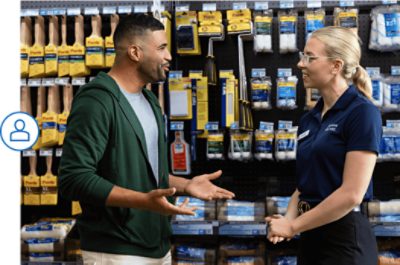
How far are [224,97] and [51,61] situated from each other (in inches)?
53.6

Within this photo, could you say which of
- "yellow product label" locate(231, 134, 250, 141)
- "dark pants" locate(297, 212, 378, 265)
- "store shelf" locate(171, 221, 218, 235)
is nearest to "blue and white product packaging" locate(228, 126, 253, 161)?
"yellow product label" locate(231, 134, 250, 141)

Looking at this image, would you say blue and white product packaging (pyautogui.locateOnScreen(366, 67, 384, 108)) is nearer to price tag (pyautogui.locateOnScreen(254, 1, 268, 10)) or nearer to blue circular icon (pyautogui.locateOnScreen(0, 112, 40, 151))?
price tag (pyautogui.locateOnScreen(254, 1, 268, 10))

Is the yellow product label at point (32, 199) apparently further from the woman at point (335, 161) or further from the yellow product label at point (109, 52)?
the woman at point (335, 161)

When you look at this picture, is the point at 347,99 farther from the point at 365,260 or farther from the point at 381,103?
the point at 381,103

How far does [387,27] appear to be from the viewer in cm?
364

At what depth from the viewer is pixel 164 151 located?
2186 millimetres

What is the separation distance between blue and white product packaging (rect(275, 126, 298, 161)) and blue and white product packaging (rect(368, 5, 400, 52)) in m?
0.92

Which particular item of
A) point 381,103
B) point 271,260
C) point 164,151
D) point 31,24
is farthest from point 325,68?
point 31,24

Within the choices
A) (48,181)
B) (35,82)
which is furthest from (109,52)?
(48,181)

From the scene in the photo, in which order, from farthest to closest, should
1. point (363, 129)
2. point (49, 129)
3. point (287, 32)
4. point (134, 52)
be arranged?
point (49, 129)
point (287, 32)
point (134, 52)
point (363, 129)

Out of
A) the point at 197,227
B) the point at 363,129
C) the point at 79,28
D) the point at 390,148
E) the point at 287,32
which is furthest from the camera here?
the point at 79,28

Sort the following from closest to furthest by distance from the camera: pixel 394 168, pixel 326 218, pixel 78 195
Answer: pixel 78 195 → pixel 326 218 → pixel 394 168

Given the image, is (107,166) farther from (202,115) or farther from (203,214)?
(202,115)

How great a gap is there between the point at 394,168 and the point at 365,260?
2096 millimetres
